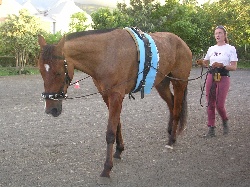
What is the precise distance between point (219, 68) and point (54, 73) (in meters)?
3.13

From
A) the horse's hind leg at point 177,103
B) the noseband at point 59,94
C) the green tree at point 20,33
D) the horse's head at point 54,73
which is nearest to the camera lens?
the horse's head at point 54,73

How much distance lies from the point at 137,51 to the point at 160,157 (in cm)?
163

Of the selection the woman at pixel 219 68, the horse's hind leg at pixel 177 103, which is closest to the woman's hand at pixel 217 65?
the woman at pixel 219 68

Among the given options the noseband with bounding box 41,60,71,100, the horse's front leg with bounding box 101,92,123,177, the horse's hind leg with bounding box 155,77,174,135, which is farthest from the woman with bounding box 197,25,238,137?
the noseband with bounding box 41,60,71,100

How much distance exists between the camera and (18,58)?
22391 millimetres

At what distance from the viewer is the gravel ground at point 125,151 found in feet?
14.0

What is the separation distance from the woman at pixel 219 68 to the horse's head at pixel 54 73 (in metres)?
2.87

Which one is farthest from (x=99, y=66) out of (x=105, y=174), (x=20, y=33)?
(x=20, y=33)

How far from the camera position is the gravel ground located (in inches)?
168

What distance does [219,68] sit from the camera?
5.96m

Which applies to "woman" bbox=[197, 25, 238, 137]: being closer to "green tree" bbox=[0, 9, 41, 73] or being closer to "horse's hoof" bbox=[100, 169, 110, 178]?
"horse's hoof" bbox=[100, 169, 110, 178]

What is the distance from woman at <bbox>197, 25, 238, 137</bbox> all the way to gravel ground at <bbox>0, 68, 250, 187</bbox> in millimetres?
618

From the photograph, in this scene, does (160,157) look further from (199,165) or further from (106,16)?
(106,16)

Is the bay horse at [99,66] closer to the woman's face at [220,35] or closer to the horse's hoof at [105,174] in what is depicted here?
the horse's hoof at [105,174]
